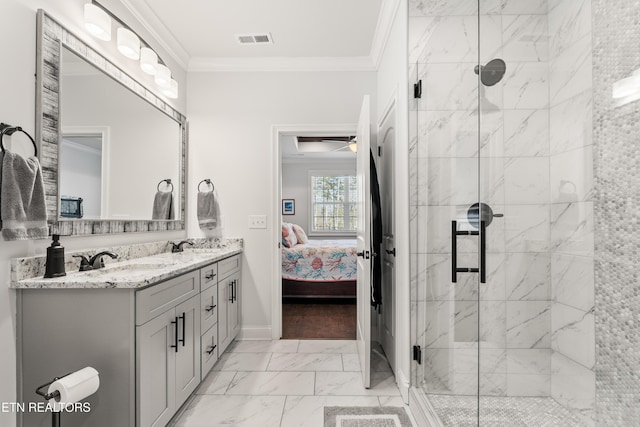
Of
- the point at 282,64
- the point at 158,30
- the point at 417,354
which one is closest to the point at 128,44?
the point at 158,30

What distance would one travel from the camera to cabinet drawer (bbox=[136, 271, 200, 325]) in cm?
148

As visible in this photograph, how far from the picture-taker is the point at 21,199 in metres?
1.38

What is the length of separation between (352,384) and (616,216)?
1810 mm

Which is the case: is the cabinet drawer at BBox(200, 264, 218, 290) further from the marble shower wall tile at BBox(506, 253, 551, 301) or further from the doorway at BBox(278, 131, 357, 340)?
the marble shower wall tile at BBox(506, 253, 551, 301)

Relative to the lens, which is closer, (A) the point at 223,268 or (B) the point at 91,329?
(B) the point at 91,329

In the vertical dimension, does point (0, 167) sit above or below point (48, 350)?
above

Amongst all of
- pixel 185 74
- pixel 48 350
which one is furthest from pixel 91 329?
pixel 185 74

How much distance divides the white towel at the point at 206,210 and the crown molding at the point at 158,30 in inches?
49.6

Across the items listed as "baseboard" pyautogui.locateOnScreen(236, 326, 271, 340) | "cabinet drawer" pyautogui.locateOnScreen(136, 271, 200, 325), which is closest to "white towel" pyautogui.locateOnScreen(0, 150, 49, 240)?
"cabinet drawer" pyautogui.locateOnScreen(136, 271, 200, 325)

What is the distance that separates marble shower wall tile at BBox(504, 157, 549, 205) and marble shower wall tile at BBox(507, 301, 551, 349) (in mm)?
547

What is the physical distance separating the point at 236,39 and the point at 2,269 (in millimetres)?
2327

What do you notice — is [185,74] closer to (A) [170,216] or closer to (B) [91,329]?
(A) [170,216]

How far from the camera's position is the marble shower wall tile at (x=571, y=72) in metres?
1.58

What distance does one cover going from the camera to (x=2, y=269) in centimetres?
140
